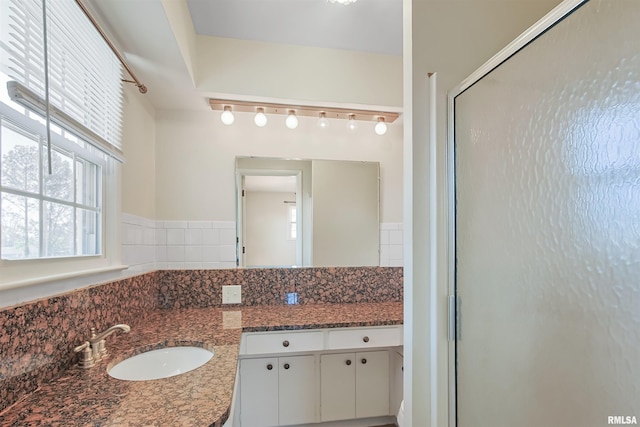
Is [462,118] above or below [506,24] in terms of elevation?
below

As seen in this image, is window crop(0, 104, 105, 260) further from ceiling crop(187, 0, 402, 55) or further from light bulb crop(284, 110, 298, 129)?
light bulb crop(284, 110, 298, 129)

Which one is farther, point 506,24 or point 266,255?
point 266,255

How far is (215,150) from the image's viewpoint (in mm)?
1960

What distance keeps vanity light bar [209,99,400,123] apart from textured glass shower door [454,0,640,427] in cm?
105

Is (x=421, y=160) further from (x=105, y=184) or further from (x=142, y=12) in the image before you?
(x=105, y=184)

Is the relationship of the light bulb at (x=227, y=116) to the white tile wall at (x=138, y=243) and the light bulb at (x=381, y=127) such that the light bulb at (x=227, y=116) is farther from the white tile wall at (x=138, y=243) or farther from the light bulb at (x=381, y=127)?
the light bulb at (x=381, y=127)

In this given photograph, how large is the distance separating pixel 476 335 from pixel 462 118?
71 centimetres

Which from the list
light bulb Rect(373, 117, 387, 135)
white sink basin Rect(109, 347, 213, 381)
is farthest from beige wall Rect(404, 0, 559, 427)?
light bulb Rect(373, 117, 387, 135)

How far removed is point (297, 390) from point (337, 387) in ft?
0.83

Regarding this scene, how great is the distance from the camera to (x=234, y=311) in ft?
5.89

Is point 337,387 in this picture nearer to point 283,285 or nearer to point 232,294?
point 283,285

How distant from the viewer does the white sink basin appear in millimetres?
1135

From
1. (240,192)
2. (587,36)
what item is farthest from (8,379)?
(587,36)

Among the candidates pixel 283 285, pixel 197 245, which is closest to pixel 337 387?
pixel 283 285
